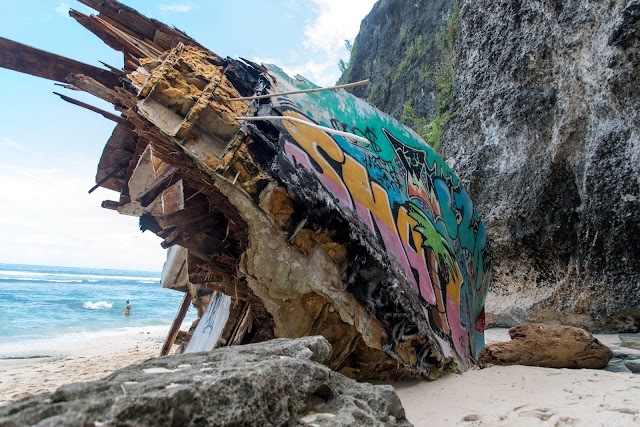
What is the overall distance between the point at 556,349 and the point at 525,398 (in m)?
1.70

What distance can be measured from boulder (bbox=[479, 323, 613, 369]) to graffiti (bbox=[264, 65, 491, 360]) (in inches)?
25.0

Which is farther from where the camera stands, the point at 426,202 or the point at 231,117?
the point at 426,202

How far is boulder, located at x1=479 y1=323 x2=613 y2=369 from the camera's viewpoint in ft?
15.7

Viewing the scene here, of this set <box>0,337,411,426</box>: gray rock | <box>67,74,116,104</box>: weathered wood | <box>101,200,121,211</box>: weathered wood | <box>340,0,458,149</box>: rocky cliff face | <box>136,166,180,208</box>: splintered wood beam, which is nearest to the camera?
<box>0,337,411,426</box>: gray rock

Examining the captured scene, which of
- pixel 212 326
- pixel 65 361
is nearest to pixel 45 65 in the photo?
pixel 212 326

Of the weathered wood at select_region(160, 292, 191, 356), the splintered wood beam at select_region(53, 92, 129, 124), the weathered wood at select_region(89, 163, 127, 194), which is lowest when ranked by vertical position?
the weathered wood at select_region(160, 292, 191, 356)

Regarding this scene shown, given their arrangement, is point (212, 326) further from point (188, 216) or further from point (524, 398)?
point (524, 398)

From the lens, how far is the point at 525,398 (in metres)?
3.46

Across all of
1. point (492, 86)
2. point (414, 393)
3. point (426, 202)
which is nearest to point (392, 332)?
point (414, 393)

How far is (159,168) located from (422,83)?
1418 centimetres

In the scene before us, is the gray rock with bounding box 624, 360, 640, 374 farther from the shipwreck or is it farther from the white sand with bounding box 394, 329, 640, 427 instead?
the shipwreck

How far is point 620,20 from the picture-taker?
687 centimetres

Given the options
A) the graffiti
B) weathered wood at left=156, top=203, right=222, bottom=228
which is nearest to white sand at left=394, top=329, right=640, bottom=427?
the graffiti

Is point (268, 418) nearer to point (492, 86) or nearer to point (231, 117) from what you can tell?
point (231, 117)
